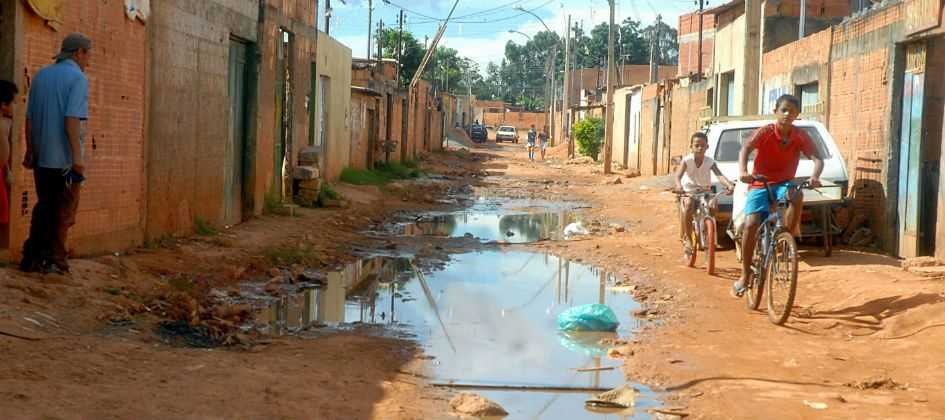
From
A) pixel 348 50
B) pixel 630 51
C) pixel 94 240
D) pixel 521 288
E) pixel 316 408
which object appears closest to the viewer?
pixel 316 408

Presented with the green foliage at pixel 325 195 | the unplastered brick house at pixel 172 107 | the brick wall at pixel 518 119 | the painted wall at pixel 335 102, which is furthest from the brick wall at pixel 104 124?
the brick wall at pixel 518 119

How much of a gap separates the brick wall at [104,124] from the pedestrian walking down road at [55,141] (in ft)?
1.42

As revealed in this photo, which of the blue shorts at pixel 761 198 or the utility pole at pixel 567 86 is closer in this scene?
the blue shorts at pixel 761 198

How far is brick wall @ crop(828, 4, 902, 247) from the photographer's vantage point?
12.6 metres

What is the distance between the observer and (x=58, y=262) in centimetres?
779

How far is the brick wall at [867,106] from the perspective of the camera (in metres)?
12.6

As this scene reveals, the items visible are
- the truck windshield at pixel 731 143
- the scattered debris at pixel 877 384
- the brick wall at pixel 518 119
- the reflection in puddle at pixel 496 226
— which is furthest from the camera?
the brick wall at pixel 518 119

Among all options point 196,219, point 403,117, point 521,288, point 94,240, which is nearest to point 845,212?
point 521,288

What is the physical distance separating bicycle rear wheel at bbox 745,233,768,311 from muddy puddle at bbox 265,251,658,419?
3.34 ft

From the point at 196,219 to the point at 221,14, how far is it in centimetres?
263

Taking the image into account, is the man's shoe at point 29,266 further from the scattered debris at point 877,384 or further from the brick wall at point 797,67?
the brick wall at point 797,67

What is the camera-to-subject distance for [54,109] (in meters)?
7.45

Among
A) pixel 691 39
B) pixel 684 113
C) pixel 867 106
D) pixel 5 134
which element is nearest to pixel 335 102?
pixel 684 113

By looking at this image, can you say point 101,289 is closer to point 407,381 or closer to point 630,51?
point 407,381
